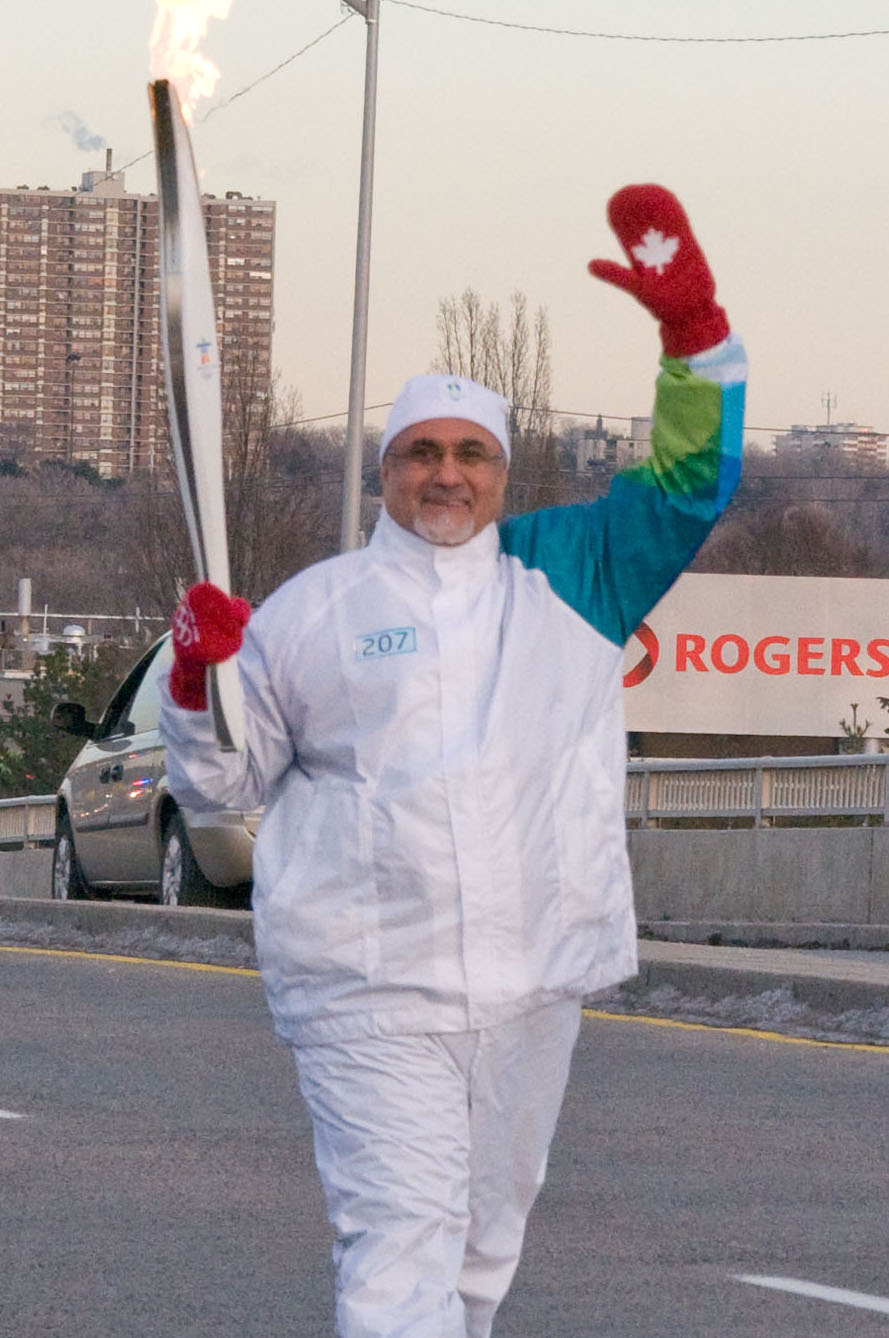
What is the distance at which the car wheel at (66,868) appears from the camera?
54.6 ft

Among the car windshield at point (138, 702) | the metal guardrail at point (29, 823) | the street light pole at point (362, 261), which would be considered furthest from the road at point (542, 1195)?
the street light pole at point (362, 261)

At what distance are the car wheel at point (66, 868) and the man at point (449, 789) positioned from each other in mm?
12434

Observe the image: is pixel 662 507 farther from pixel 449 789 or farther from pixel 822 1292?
pixel 822 1292

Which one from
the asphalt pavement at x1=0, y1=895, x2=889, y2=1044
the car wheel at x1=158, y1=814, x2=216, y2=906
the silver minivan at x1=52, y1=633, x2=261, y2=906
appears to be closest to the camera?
the asphalt pavement at x1=0, y1=895, x2=889, y2=1044

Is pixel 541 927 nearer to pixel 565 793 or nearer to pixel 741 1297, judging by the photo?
pixel 565 793

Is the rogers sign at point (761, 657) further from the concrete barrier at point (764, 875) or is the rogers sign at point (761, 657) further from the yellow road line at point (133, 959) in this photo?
the yellow road line at point (133, 959)

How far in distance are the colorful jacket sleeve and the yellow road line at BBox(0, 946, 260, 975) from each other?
8584mm

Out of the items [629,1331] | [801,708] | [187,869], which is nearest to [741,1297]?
[629,1331]

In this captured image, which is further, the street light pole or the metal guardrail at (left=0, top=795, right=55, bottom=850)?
the street light pole

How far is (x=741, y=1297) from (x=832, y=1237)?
753 mm

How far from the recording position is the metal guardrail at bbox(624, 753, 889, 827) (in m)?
18.9

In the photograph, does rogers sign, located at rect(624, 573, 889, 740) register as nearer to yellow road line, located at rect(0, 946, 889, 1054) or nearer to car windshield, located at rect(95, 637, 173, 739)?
car windshield, located at rect(95, 637, 173, 739)

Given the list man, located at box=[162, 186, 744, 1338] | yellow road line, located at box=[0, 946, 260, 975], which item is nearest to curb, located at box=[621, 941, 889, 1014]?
yellow road line, located at box=[0, 946, 260, 975]

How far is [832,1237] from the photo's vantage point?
6.52 metres
